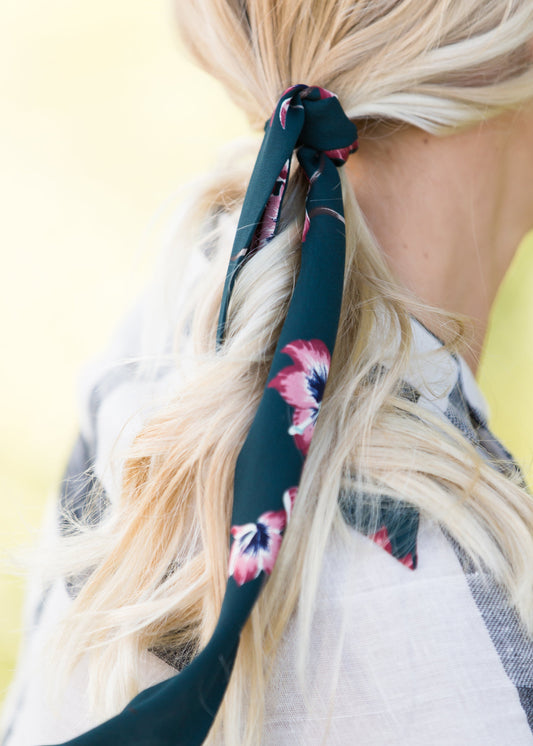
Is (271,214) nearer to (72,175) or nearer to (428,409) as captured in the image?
(428,409)

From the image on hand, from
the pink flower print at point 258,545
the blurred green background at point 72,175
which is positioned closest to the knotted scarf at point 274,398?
the pink flower print at point 258,545

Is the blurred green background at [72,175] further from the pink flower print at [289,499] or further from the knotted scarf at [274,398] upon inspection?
the pink flower print at [289,499]

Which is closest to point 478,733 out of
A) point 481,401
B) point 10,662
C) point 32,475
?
point 481,401

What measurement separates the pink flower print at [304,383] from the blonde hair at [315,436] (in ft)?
0.18

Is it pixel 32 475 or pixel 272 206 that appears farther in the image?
pixel 32 475

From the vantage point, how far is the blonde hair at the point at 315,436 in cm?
57

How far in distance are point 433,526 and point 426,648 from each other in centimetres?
10

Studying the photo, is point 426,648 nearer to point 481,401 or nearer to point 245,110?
point 481,401

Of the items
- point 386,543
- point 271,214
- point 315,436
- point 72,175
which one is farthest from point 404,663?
point 72,175

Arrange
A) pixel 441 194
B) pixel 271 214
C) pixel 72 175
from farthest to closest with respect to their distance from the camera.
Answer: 1. pixel 72 175
2. pixel 441 194
3. pixel 271 214

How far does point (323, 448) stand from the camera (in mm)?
603

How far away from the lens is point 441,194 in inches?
30.7

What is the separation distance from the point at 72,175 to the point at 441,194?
1.67 m

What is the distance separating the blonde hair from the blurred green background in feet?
4.24
